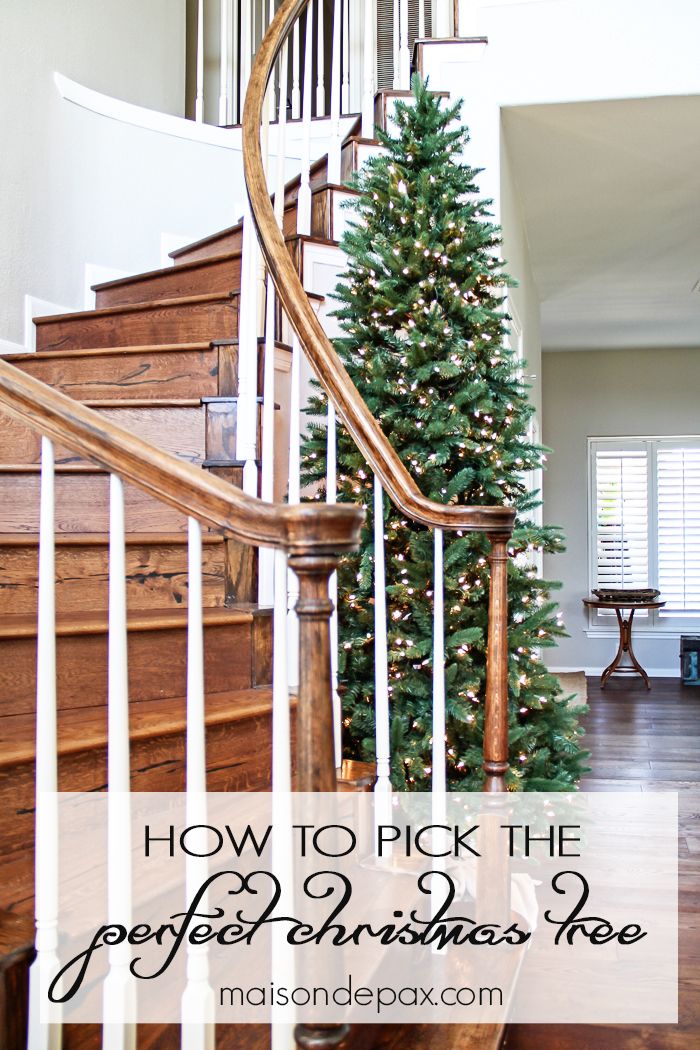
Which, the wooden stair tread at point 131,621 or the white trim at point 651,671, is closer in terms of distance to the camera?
the wooden stair tread at point 131,621

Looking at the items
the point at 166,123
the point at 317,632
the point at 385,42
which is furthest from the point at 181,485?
the point at 385,42

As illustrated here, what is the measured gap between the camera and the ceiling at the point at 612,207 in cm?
370

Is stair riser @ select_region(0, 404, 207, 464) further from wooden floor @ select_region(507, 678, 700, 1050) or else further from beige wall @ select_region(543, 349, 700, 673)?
beige wall @ select_region(543, 349, 700, 673)

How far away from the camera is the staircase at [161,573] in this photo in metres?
1.36

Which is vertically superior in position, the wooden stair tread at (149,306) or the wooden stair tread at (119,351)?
the wooden stair tread at (149,306)

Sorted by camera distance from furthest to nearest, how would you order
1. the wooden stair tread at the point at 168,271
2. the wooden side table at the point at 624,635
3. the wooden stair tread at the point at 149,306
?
the wooden side table at the point at 624,635, the wooden stair tread at the point at 168,271, the wooden stair tread at the point at 149,306

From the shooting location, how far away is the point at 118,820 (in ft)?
3.63

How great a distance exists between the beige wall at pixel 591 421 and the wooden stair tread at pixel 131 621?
6.87 meters

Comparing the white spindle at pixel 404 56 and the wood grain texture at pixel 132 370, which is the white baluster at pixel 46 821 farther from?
the white spindle at pixel 404 56

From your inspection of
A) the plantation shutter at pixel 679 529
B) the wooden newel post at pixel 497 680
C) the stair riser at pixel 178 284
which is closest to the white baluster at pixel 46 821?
the wooden newel post at pixel 497 680

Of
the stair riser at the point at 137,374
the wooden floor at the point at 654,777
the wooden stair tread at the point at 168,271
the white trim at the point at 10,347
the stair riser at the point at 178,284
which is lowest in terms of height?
the wooden floor at the point at 654,777

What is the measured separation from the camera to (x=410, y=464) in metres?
2.37

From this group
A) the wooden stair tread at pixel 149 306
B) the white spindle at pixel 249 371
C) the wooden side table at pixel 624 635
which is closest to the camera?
the white spindle at pixel 249 371

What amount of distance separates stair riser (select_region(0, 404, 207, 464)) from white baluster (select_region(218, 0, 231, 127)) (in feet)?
8.13
